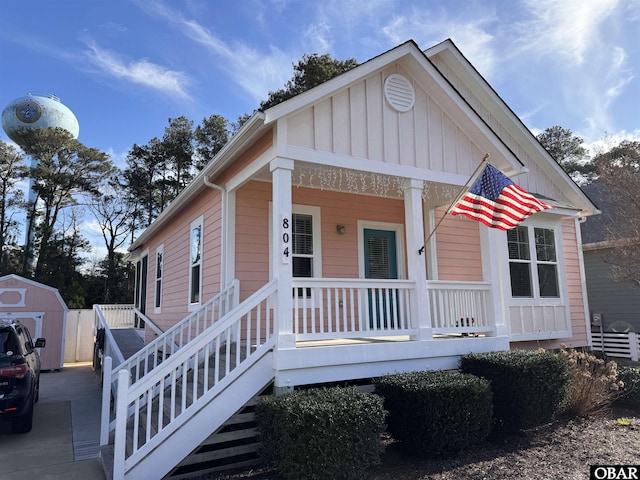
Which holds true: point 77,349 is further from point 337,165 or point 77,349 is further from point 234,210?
point 337,165

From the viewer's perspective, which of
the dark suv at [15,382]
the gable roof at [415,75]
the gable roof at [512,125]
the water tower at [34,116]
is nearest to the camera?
the gable roof at [415,75]

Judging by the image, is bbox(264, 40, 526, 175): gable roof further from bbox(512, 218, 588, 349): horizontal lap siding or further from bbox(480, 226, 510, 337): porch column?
bbox(512, 218, 588, 349): horizontal lap siding

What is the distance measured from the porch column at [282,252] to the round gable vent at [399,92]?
2.06m

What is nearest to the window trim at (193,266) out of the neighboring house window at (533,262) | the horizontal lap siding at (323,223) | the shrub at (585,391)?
the horizontal lap siding at (323,223)

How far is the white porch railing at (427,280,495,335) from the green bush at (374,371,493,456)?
1418 millimetres

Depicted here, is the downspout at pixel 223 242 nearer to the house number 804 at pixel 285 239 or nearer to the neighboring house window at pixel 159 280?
the house number 804 at pixel 285 239

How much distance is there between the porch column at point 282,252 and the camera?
17.0 feet

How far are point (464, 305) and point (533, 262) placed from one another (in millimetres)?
3363

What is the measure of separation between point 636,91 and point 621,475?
451 inches

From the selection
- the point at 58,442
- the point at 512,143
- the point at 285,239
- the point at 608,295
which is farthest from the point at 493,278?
the point at 608,295

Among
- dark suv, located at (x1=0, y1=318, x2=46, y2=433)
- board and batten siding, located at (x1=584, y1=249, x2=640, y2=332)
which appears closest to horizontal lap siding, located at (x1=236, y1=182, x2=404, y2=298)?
dark suv, located at (x1=0, y1=318, x2=46, y2=433)

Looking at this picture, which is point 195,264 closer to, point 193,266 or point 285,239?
point 193,266

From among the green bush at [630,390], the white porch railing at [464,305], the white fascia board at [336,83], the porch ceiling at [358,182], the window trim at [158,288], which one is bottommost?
the green bush at [630,390]

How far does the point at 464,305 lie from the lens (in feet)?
22.6
